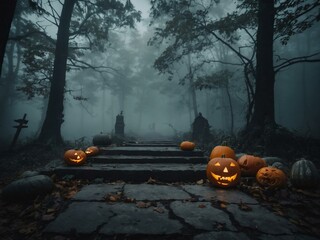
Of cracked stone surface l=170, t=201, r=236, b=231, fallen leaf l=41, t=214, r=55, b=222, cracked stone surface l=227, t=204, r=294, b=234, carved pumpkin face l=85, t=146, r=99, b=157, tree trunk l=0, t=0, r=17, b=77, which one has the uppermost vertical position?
tree trunk l=0, t=0, r=17, b=77

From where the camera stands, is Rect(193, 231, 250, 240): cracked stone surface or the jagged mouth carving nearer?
Rect(193, 231, 250, 240): cracked stone surface

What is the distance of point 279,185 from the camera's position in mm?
3721

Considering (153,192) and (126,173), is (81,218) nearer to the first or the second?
(153,192)

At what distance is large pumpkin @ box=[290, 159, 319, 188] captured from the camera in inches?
147

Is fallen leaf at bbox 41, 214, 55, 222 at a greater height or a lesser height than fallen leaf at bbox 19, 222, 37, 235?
greater

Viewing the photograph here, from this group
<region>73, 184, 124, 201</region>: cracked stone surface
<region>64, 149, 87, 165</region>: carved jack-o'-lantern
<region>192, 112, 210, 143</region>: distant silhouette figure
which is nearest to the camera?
<region>73, 184, 124, 201</region>: cracked stone surface

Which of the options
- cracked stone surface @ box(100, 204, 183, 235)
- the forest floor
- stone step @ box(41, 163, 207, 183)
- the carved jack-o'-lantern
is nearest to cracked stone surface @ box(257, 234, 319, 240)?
the forest floor

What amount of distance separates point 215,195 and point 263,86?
5961 millimetres

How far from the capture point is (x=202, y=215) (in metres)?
2.79

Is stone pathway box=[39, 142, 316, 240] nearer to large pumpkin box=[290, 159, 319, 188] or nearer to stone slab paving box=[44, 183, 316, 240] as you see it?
stone slab paving box=[44, 183, 316, 240]

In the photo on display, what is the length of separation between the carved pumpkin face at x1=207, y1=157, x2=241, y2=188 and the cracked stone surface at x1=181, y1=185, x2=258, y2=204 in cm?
13

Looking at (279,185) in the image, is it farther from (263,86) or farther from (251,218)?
(263,86)

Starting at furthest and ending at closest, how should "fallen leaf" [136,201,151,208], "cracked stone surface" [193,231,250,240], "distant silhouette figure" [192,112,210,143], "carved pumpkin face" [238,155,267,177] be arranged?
"distant silhouette figure" [192,112,210,143], "carved pumpkin face" [238,155,267,177], "fallen leaf" [136,201,151,208], "cracked stone surface" [193,231,250,240]

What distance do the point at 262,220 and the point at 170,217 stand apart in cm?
113
